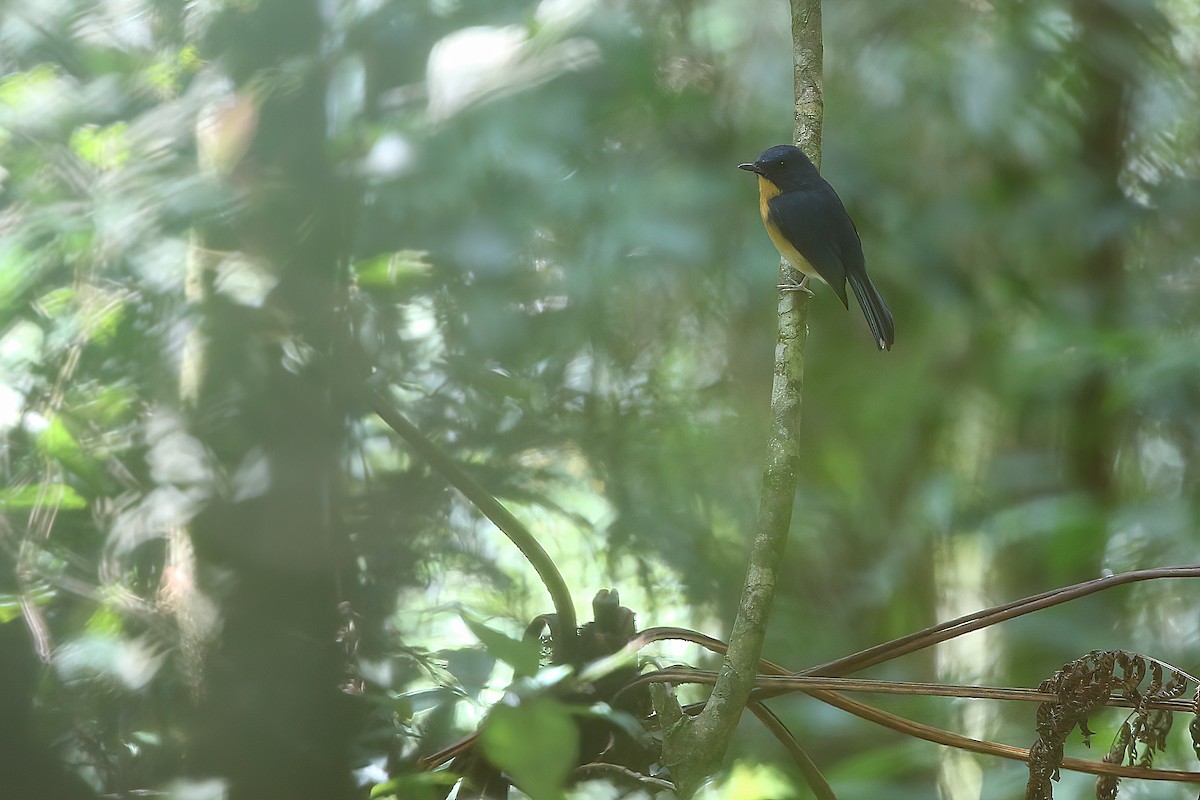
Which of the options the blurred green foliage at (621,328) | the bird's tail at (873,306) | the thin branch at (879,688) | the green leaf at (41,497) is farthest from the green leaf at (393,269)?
the thin branch at (879,688)

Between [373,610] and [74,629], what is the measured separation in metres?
0.31

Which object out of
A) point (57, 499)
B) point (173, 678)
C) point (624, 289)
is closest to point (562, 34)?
point (624, 289)

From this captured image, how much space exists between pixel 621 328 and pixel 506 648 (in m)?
1.56

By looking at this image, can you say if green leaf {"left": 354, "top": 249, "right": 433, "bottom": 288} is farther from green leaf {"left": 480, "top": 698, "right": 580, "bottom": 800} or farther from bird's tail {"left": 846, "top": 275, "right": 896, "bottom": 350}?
green leaf {"left": 480, "top": 698, "right": 580, "bottom": 800}

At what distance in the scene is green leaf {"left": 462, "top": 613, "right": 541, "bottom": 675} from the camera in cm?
Result: 54

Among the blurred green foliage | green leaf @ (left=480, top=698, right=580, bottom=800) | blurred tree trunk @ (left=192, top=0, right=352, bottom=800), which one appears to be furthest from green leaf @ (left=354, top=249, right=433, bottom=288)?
green leaf @ (left=480, top=698, right=580, bottom=800)

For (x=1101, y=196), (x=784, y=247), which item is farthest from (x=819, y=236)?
(x=1101, y=196)

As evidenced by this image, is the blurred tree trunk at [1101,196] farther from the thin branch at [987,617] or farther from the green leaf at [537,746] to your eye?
the green leaf at [537,746]

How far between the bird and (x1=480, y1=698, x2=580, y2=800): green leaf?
0.81 metres

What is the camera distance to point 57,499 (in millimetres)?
1015

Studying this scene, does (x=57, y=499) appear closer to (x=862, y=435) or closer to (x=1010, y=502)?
(x=862, y=435)

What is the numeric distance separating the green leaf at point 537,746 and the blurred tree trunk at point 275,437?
41 cm

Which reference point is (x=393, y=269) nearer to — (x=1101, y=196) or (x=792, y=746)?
(x=792, y=746)

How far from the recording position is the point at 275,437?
1011 millimetres
